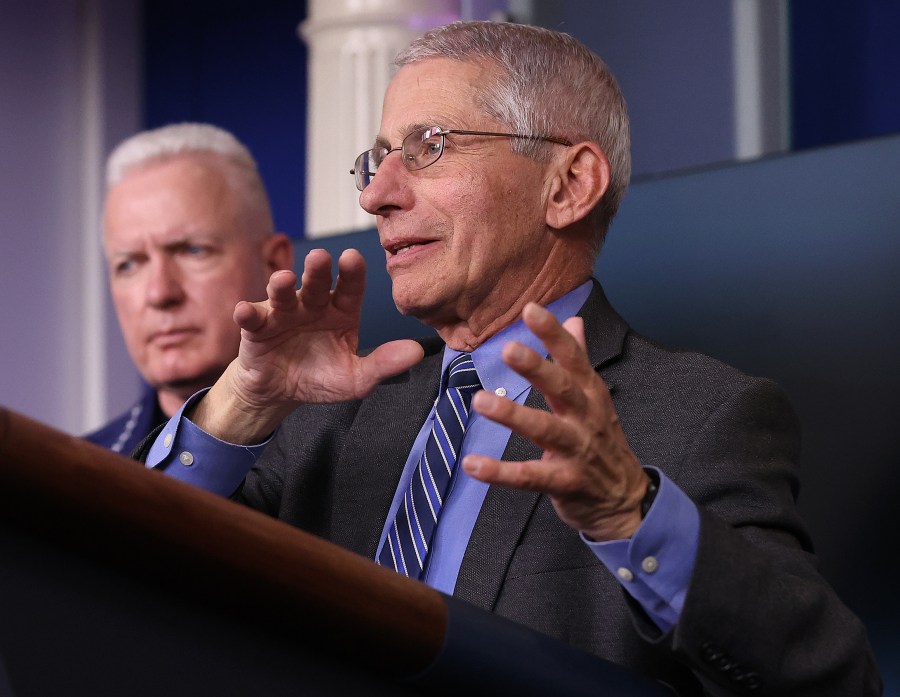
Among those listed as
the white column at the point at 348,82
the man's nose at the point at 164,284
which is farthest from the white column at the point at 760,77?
the man's nose at the point at 164,284

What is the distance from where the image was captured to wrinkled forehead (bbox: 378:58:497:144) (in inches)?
59.7

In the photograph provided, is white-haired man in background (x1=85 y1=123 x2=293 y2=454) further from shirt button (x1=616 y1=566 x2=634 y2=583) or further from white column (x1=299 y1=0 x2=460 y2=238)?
shirt button (x1=616 y1=566 x2=634 y2=583)

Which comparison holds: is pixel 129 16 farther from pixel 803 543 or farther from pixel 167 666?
pixel 167 666

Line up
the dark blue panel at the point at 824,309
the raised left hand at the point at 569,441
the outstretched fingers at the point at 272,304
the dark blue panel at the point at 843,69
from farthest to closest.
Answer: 1. the dark blue panel at the point at 843,69
2. the dark blue panel at the point at 824,309
3. the outstretched fingers at the point at 272,304
4. the raised left hand at the point at 569,441

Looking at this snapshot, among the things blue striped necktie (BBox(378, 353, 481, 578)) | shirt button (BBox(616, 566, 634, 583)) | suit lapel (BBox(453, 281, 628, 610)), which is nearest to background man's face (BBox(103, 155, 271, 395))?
blue striped necktie (BBox(378, 353, 481, 578))

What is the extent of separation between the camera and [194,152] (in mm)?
2363

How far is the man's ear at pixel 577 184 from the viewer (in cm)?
154

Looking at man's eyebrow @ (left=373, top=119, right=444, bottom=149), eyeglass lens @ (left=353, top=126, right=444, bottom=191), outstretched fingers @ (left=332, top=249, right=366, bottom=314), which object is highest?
man's eyebrow @ (left=373, top=119, right=444, bottom=149)

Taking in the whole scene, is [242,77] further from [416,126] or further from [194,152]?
[416,126]

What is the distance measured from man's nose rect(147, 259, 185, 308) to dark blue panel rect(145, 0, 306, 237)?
5.34 feet

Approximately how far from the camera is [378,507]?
4.64 ft

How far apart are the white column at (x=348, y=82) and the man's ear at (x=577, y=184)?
1367mm

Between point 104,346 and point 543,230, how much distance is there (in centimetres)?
300

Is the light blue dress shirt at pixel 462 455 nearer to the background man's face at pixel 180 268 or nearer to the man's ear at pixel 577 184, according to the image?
the man's ear at pixel 577 184
